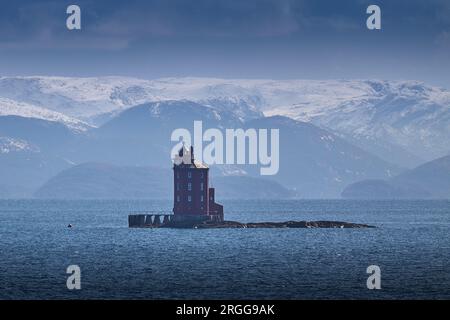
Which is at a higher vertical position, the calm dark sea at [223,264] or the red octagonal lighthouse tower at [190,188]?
the red octagonal lighthouse tower at [190,188]

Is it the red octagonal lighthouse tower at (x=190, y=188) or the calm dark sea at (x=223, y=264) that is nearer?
the calm dark sea at (x=223, y=264)

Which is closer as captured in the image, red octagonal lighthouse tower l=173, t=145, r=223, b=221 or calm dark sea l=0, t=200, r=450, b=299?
calm dark sea l=0, t=200, r=450, b=299

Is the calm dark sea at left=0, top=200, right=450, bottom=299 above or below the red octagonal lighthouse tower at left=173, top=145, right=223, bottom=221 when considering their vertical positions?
below
